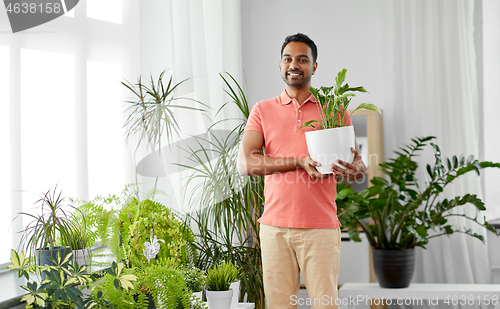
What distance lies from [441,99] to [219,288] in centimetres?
234

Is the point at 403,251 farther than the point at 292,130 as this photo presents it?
Yes

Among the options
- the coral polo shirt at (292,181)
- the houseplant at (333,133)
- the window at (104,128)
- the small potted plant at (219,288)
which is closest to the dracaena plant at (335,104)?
the houseplant at (333,133)

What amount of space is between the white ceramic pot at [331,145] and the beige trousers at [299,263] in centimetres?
26

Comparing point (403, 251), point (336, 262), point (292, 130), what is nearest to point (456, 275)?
point (403, 251)

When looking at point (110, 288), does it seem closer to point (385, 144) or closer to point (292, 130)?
point (292, 130)

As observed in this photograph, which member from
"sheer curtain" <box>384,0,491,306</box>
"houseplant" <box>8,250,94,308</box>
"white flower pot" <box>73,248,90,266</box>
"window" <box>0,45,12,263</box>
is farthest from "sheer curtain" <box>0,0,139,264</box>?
"sheer curtain" <box>384,0,491,306</box>

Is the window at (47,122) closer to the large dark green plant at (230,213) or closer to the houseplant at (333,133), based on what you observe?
the large dark green plant at (230,213)

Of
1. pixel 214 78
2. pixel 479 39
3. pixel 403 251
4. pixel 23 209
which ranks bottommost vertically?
pixel 403 251

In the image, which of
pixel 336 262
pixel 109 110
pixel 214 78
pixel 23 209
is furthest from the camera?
pixel 214 78

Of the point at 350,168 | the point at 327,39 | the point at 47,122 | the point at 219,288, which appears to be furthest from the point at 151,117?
the point at 327,39

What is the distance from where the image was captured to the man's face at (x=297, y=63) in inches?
64.9

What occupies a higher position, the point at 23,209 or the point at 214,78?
the point at 214,78

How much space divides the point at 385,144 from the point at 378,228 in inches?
37.7

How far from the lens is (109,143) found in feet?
7.22
